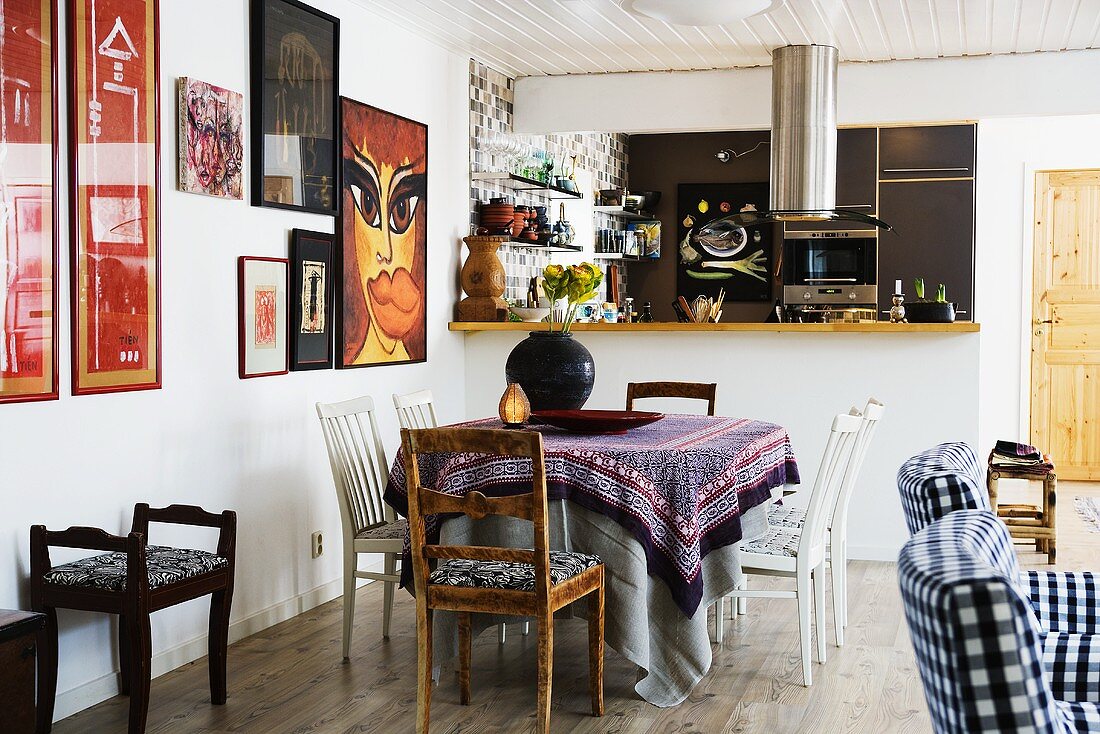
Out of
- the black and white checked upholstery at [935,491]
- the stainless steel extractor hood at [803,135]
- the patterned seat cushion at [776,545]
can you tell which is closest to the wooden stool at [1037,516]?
the stainless steel extractor hood at [803,135]

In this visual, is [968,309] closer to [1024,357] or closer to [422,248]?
[1024,357]

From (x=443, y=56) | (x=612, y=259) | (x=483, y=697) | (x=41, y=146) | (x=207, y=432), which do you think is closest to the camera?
(x=41, y=146)

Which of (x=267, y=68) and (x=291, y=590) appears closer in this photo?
(x=267, y=68)

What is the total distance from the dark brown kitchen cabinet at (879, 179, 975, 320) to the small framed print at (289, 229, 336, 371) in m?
4.47

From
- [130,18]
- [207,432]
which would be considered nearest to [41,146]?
[130,18]

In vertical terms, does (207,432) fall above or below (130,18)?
below

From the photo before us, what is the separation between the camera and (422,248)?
212 inches

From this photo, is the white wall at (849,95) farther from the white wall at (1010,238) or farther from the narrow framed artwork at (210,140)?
the narrow framed artwork at (210,140)

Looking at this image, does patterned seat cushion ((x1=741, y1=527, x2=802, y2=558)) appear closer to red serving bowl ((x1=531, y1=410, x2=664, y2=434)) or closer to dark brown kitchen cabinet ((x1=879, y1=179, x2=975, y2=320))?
red serving bowl ((x1=531, y1=410, x2=664, y2=434))

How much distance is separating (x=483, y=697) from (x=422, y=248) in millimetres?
2585

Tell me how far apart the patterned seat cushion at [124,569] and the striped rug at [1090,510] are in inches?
196

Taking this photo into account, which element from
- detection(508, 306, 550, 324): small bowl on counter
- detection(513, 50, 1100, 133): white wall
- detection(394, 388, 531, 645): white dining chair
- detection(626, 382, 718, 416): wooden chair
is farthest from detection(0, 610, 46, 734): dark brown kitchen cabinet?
detection(513, 50, 1100, 133): white wall

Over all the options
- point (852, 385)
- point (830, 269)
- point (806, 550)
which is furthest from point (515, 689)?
point (830, 269)

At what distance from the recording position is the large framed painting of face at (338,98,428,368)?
15.5 feet
